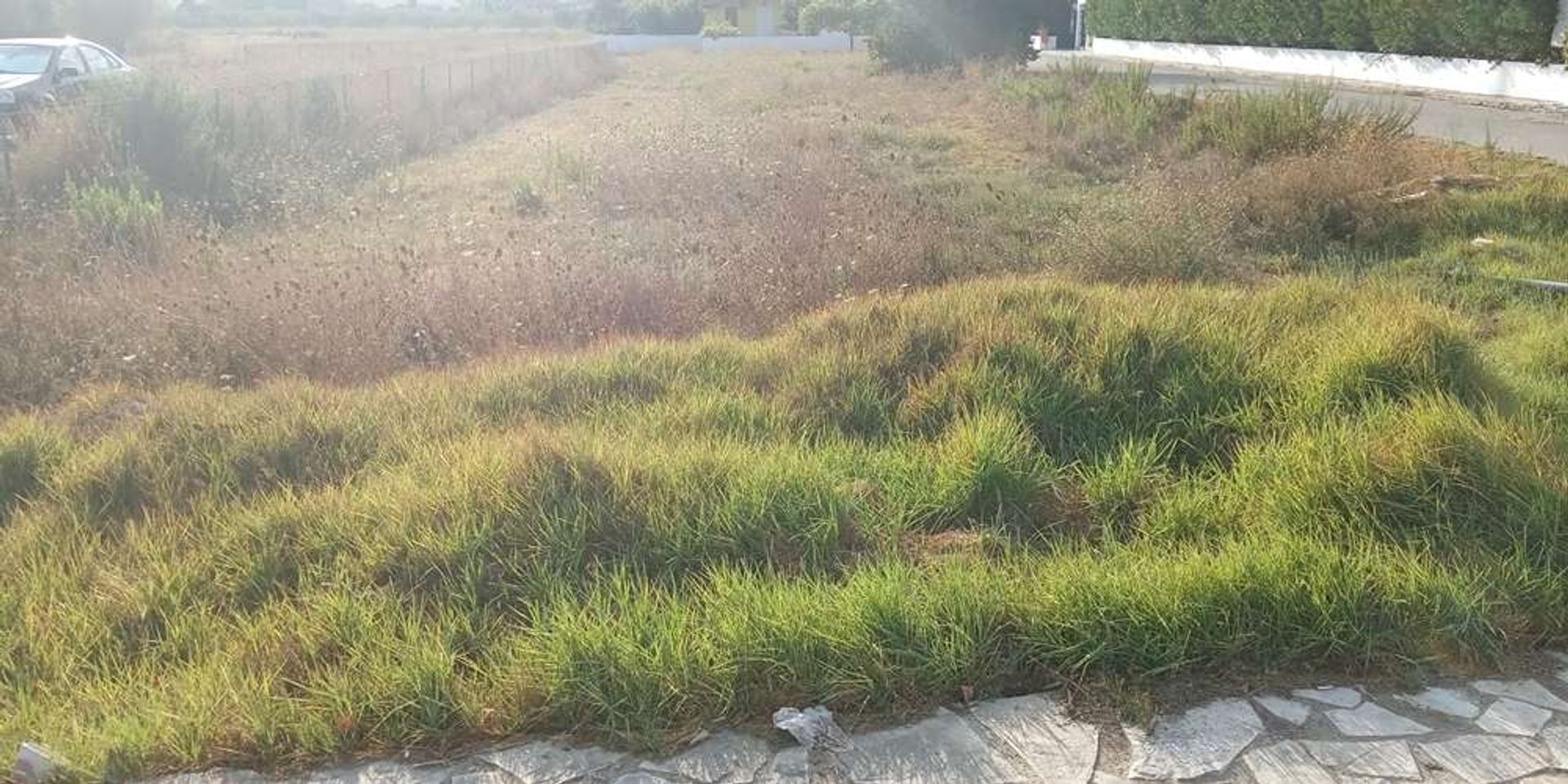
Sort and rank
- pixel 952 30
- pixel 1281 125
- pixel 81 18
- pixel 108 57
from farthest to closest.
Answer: pixel 81 18 → pixel 952 30 → pixel 108 57 → pixel 1281 125

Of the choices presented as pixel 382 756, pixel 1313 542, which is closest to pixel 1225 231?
pixel 1313 542

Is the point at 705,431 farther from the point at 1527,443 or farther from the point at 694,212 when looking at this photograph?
the point at 694,212

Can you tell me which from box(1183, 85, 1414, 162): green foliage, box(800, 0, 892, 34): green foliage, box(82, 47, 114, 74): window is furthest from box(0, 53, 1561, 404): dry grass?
box(800, 0, 892, 34): green foliage

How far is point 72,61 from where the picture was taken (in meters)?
14.5

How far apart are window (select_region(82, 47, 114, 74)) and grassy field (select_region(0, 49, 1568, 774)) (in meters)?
8.81

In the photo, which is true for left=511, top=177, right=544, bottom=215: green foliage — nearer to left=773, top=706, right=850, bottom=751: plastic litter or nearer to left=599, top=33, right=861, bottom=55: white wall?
left=773, top=706, right=850, bottom=751: plastic litter

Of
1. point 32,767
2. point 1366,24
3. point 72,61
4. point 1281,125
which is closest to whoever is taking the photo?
point 32,767

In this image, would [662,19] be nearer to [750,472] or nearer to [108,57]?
[108,57]

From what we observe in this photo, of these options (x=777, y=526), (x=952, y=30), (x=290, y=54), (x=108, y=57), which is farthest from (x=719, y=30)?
(x=777, y=526)

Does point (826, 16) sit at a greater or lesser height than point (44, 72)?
greater

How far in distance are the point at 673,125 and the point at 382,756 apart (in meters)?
14.5

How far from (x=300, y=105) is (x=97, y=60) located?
3383 mm

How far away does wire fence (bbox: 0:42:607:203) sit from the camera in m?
11.1

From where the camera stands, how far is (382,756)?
2.78 m
